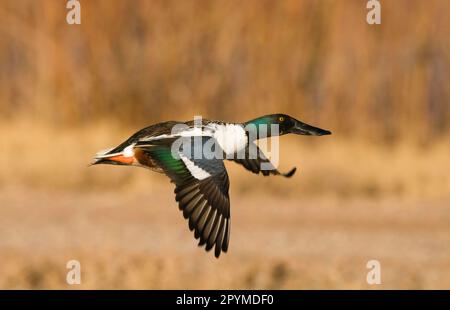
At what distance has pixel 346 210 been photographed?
31.2 ft

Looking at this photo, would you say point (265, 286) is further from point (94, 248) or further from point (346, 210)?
point (346, 210)

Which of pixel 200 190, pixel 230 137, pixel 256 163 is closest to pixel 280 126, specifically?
pixel 256 163

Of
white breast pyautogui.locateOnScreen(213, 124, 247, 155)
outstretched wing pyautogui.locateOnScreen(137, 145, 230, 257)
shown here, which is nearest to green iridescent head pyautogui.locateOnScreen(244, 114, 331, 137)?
white breast pyautogui.locateOnScreen(213, 124, 247, 155)

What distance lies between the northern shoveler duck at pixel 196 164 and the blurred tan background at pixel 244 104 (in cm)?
486

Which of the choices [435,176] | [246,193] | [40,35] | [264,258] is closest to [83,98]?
[40,35]

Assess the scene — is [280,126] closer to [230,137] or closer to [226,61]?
[230,137]

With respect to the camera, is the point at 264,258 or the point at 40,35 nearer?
the point at 264,258

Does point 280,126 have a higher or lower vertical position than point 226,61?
lower

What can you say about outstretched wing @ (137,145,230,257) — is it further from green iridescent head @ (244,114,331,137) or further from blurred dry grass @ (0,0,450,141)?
blurred dry grass @ (0,0,450,141)

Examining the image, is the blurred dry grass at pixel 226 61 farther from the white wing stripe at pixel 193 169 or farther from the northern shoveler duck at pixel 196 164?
the white wing stripe at pixel 193 169

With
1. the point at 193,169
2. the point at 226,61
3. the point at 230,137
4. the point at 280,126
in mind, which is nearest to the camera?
the point at 193,169

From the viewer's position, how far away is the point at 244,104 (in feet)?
31.0

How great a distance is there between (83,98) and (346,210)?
2.12 metres

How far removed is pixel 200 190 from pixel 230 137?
20 centimetres
